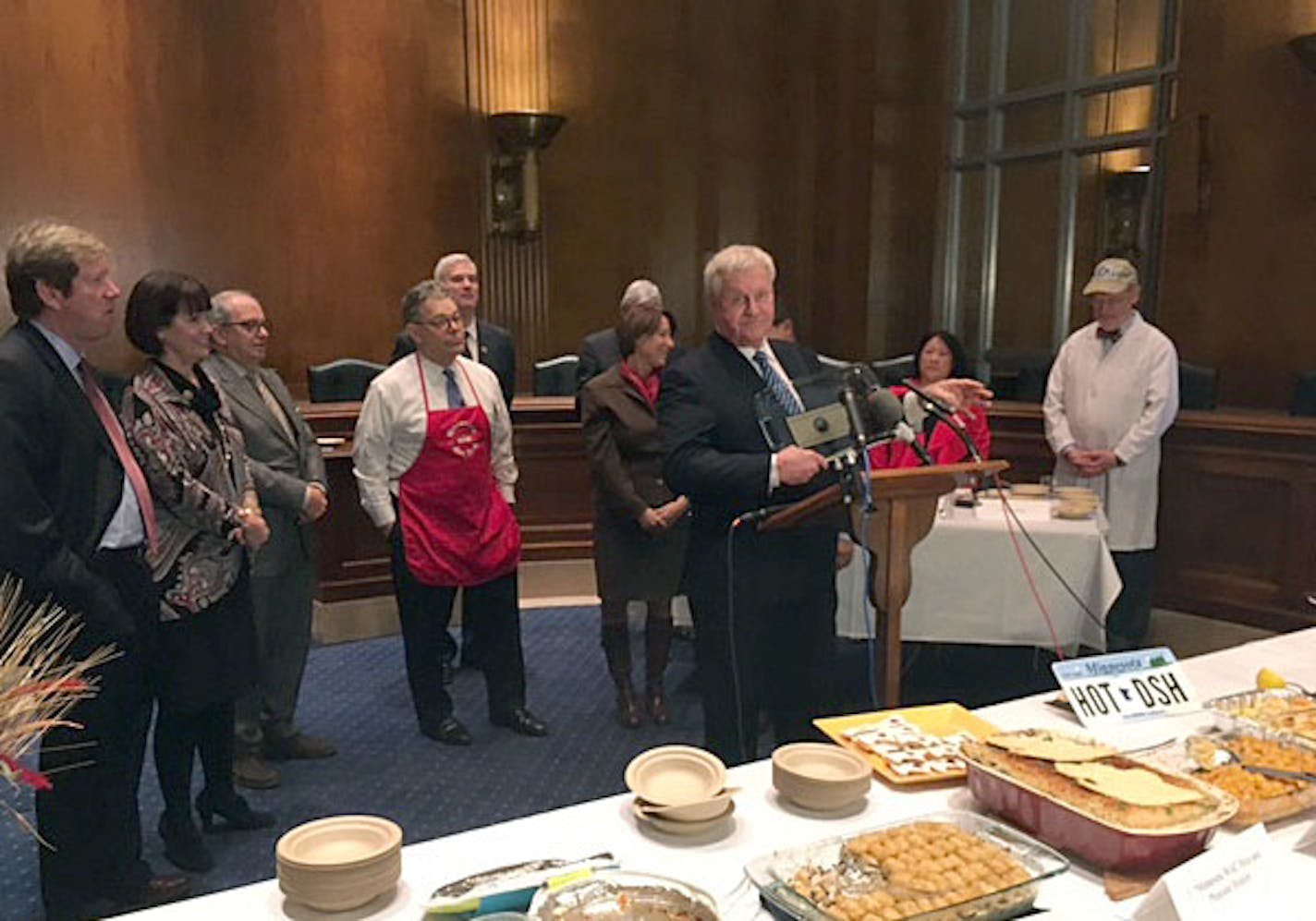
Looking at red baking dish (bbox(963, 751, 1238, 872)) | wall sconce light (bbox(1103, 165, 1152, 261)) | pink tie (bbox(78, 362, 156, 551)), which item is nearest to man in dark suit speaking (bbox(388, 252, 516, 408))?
pink tie (bbox(78, 362, 156, 551))

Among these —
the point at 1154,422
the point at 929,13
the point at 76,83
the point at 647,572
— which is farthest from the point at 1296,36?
the point at 76,83

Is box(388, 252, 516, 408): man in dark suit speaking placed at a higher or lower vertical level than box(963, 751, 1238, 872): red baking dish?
higher

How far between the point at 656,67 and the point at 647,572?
469 centimetres

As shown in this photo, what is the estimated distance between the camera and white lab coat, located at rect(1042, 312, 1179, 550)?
4.05m

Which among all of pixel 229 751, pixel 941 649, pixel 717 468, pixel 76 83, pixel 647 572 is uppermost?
pixel 76 83

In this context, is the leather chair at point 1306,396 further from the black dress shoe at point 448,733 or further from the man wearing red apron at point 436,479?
the black dress shoe at point 448,733

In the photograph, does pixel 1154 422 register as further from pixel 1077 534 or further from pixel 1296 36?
pixel 1296 36

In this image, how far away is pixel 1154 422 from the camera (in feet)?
13.3

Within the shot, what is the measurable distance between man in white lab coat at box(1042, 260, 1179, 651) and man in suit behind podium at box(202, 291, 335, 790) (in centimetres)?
299

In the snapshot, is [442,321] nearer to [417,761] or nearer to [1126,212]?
[417,761]

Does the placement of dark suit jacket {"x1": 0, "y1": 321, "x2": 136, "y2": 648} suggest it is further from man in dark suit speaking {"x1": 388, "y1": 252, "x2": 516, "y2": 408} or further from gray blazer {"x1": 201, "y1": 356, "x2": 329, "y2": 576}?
man in dark suit speaking {"x1": 388, "y1": 252, "x2": 516, "y2": 408}

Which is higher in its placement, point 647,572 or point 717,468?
point 717,468

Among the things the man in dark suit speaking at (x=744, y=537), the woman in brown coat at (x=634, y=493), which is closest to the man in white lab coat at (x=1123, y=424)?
the woman in brown coat at (x=634, y=493)

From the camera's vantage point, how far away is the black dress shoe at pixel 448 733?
11.2ft
